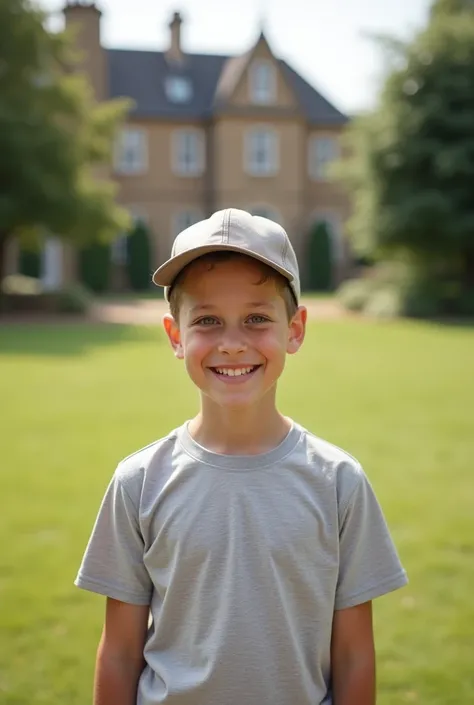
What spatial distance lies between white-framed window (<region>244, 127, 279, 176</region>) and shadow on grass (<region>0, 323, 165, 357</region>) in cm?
1721

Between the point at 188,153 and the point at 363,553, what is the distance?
36.6m

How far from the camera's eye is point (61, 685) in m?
3.43

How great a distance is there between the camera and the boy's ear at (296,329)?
214 centimetres

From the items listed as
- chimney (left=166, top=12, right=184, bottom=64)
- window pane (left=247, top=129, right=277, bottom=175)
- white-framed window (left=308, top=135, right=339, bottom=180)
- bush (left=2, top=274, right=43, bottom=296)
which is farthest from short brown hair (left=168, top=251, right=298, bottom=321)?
chimney (left=166, top=12, right=184, bottom=64)

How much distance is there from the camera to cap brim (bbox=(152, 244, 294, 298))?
1.87 metres

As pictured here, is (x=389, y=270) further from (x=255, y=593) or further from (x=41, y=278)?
(x=255, y=593)

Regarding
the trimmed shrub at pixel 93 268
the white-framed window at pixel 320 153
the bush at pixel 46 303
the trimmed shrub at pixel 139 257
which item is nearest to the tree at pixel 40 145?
the bush at pixel 46 303

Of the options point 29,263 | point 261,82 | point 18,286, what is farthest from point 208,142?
point 18,286

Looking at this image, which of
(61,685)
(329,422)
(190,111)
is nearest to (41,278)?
(190,111)

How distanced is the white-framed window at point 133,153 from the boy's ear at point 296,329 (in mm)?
35934

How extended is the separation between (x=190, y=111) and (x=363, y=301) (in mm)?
15266

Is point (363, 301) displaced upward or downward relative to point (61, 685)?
downward

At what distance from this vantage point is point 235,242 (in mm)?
1888

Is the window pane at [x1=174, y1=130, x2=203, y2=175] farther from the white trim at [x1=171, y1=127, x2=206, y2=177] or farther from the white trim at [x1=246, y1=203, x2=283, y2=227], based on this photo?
the white trim at [x1=246, y1=203, x2=283, y2=227]
